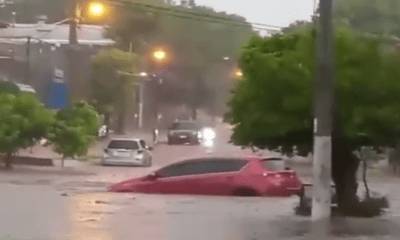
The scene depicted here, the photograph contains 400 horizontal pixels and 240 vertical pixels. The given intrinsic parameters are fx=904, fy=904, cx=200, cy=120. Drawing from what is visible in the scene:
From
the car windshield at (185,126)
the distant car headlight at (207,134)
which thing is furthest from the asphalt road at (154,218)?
the distant car headlight at (207,134)

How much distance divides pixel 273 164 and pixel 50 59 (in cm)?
5429

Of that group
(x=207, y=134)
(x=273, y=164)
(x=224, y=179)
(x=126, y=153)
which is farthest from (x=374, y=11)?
(x=224, y=179)

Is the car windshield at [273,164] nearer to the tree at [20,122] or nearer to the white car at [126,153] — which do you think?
the tree at [20,122]

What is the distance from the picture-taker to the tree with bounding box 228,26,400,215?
693 inches

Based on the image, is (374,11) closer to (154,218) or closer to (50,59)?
(50,59)

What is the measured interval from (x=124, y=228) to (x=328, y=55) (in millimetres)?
4795

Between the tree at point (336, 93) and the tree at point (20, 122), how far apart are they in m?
19.7

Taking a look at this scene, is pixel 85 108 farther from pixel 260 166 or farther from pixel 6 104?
pixel 260 166

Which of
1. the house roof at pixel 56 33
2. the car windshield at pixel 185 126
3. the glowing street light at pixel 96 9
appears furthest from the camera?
the house roof at pixel 56 33

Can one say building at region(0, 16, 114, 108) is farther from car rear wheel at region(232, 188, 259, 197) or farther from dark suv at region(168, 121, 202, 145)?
car rear wheel at region(232, 188, 259, 197)

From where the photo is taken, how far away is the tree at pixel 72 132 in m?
38.9

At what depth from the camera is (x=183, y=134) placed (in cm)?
6225

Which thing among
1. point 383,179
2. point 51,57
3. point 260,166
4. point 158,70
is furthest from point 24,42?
point 260,166

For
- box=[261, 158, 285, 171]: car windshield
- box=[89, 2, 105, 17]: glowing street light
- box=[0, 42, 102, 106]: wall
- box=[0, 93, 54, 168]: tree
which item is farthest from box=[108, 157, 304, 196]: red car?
box=[0, 42, 102, 106]: wall
